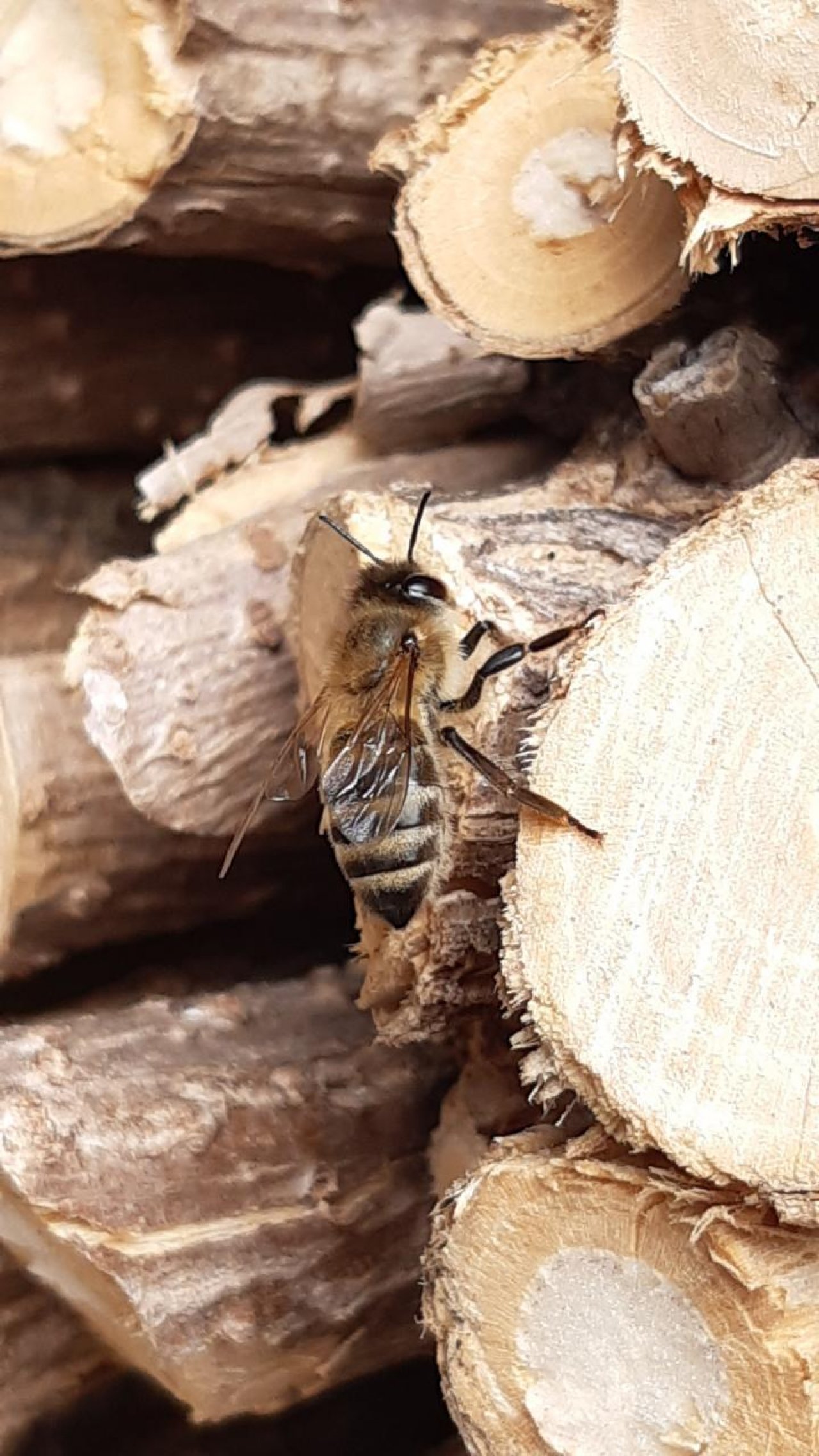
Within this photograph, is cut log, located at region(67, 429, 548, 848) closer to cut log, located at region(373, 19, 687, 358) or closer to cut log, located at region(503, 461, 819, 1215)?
cut log, located at region(373, 19, 687, 358)

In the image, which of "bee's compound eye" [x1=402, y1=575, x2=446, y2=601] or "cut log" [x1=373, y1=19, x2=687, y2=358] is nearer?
"bee's compound eye" [x1=402, y1=575, x2=446, y2=601]

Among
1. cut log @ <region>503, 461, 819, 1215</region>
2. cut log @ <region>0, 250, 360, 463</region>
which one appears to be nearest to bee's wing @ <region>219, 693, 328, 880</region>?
cut log @ <region>503, 461, 819, 1215</region>

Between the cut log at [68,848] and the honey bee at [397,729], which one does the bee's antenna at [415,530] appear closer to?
the honey bee at [397,729]

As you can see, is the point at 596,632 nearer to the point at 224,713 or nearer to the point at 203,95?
the point at 224,713

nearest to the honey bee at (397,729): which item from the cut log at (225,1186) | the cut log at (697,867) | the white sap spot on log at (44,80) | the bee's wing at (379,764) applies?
the bee's wing at (379,764)

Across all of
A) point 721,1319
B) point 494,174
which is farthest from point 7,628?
point 721,1319

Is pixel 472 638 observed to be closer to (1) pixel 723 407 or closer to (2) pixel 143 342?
(1) pixel 723 407
